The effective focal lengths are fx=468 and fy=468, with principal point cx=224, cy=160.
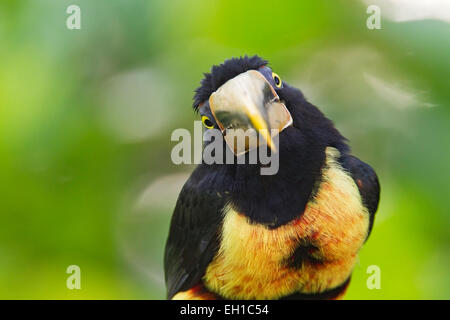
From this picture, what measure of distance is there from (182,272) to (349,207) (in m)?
0.66

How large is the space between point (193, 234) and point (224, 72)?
23.6 inches

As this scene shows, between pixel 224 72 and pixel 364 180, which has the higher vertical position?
pixel 224 72

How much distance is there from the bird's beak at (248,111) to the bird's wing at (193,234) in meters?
0.24

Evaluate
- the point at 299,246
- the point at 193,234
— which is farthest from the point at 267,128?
the point at 193,234

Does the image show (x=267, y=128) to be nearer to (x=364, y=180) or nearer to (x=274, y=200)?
(x=274, y=200)

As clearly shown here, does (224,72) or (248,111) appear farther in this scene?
(224,72)

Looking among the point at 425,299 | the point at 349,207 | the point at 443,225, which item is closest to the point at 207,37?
the point at 349,207

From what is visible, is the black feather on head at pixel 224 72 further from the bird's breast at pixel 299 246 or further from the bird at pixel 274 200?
the bird's breast at pixel 299 246

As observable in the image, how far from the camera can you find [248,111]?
1447 millimetres

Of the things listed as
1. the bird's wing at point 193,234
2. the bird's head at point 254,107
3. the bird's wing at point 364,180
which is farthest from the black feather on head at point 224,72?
the bird's wing at point 364,180

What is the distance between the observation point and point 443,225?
6.51 ft

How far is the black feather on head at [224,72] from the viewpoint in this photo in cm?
159

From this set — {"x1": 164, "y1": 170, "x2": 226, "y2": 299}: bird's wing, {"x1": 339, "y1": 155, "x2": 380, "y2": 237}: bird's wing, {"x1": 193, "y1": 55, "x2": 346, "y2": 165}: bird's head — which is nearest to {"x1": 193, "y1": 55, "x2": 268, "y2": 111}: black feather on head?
{"x1": 193, "y1": 55, "x2": 346, "y2": 165}: bird's head

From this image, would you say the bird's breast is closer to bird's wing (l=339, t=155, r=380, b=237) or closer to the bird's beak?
bird's wing (l=339, t=155, r=380, b=237)
